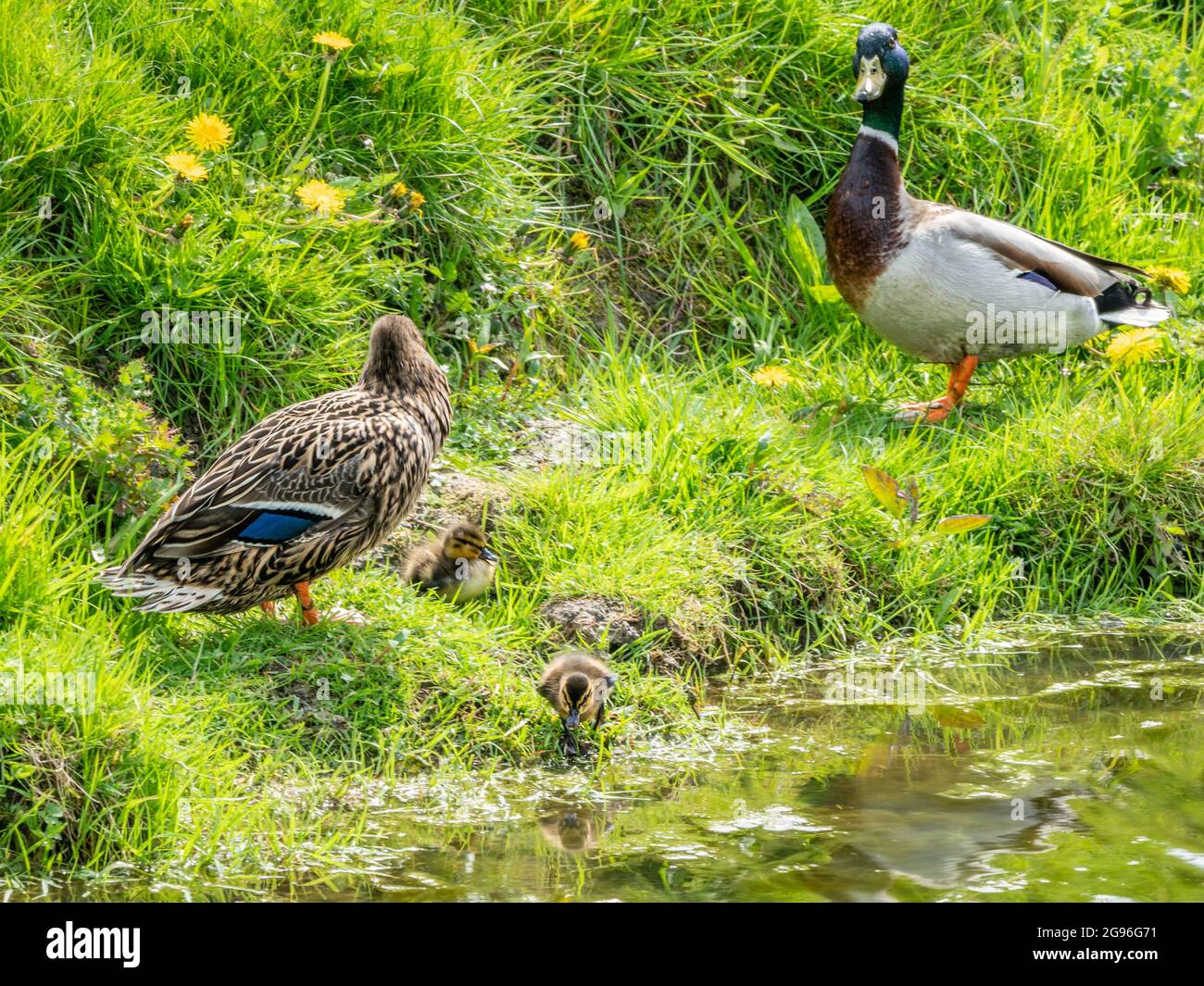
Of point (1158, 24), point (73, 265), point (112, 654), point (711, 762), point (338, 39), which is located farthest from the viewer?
point (1158, 24)

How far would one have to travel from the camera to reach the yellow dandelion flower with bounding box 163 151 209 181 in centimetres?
573

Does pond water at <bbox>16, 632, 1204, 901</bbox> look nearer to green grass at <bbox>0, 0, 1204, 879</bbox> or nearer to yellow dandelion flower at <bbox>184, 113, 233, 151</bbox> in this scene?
green grass at <bbox>0, 0, 1204, 879</bbox>

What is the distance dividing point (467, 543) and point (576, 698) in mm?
762

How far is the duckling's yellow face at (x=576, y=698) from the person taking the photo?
15.2 ft

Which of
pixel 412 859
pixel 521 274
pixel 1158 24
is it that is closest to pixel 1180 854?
pixel 412 859

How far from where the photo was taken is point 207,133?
587cm

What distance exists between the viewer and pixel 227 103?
6.30m

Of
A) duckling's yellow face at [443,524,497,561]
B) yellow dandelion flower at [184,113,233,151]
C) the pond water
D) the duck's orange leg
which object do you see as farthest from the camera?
the duck's orange leg

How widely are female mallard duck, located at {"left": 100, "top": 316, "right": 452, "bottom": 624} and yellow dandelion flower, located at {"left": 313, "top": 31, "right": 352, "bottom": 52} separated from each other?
1778mm

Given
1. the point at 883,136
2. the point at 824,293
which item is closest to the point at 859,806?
the point at 824,293

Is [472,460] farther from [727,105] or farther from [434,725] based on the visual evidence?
[727,105]

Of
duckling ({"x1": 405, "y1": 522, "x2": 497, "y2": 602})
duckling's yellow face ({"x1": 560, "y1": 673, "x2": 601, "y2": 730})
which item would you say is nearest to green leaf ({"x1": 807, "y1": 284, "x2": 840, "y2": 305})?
duckling ({"x1": 405, "y1": 522, "x2": 497, "y2": 602})

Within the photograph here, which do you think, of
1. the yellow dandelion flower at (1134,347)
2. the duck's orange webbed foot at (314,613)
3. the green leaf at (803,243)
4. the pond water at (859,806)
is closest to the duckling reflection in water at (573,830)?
the pond water at (859,806)

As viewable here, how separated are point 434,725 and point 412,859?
72 cm
